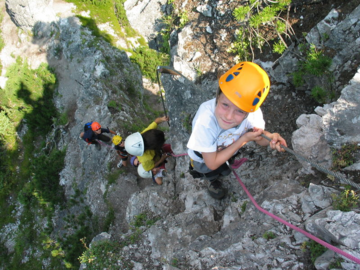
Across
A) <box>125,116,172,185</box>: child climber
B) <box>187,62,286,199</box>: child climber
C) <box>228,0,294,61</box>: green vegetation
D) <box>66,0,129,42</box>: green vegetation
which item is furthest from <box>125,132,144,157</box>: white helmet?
<box>66,0,129,42</box>: green vegetation

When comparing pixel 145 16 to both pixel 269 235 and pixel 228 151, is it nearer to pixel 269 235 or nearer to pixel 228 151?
pixel 228 151

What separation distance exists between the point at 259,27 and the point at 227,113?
16.7ft

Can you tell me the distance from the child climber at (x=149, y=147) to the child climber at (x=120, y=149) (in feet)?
4.05

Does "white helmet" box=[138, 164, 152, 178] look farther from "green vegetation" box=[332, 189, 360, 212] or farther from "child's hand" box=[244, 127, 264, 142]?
"green vegetation" box=[332, 189, 360, 212]

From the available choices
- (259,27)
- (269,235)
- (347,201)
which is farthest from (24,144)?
(347,201)

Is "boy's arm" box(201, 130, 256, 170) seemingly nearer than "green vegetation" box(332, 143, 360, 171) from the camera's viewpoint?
Yes

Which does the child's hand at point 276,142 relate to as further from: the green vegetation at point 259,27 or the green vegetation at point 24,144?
the green vegetation at point 24,144

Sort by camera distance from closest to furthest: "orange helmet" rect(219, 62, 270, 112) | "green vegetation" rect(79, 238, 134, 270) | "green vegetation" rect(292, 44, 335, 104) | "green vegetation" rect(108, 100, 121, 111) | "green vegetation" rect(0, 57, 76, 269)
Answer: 1. "orange helmet" rect(219, 62, 270, 112)
2. "green vegetation" rect(79, 238, 134, 270)
3. "green vegetation" rect(292, 44, 335, 104)
4. "green vegetation" rect(108, 100, 121, 111)
5. "green vegetation" rect(0, 57, 76, 269)

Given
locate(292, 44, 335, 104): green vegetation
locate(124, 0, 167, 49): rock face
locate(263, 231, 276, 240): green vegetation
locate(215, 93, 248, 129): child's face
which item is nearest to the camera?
locate(215, 93, 248, 129): child's face

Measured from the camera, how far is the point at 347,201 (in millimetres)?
2916

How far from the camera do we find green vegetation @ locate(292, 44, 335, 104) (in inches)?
191

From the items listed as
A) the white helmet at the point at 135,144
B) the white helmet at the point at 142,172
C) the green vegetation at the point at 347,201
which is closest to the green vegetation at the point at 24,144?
the white helmet at the point at 142,172

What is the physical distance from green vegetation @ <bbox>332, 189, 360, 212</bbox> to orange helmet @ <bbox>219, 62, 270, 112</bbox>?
173 cm

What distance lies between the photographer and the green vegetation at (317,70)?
485 centimetres
